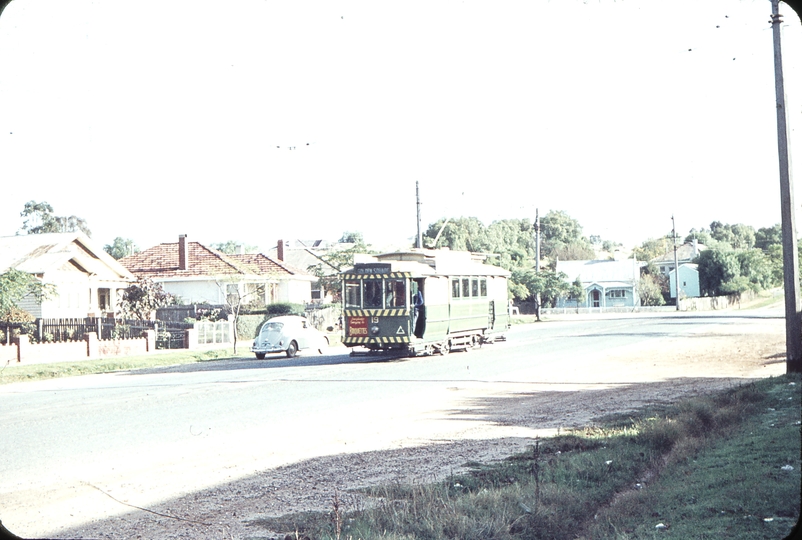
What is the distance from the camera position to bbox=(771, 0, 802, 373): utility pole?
48.1 feet

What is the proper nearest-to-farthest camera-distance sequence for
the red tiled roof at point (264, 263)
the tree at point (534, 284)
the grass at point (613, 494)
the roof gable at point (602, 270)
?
the grass at point (613, 494) < the red tiled roof at point (264, 263) < the tree at point (534, 284) < the roof gable at point (602, 270)

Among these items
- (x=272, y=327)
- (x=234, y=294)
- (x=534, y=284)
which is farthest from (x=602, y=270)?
(x=272, y=327)

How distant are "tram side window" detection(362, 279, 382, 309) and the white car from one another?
184 inches

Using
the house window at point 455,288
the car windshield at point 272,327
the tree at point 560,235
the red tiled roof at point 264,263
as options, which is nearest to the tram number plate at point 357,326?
the house window at point 455,288

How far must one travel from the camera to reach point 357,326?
26.1 metres

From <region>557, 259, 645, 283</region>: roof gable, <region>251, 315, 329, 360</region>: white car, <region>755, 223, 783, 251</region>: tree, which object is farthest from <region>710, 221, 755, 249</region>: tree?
<region>251, 315, 329, 360</region>: white car

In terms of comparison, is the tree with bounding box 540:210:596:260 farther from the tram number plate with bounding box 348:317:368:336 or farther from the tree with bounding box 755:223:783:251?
the tram number plate with bounding box 348:317:368:336

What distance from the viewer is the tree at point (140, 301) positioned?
36944mm

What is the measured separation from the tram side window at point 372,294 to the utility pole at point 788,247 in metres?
13.5

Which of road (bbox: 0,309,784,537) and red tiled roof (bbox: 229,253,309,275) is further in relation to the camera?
red tiled roof (bbox: 229,253,309,275)

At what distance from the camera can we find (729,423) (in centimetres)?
1028

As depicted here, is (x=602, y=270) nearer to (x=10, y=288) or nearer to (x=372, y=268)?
Answer: (x=372, y=268)

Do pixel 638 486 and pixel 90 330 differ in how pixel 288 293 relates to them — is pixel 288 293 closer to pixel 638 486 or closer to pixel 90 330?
pixel 90 330

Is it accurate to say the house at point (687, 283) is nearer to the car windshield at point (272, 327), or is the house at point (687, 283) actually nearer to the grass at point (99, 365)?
the car windshield at point (272, 327)
